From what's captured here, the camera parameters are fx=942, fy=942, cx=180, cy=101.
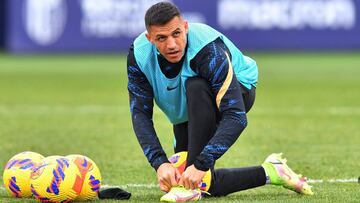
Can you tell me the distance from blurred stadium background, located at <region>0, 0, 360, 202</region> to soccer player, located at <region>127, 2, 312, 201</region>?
209mm

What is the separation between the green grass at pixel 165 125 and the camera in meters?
7.70

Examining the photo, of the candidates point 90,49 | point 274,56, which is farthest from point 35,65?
point 274,56

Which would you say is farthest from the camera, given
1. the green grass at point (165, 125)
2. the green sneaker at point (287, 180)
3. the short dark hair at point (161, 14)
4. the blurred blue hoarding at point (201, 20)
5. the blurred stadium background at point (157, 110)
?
the blurred blue hoarding at point (201, 20)

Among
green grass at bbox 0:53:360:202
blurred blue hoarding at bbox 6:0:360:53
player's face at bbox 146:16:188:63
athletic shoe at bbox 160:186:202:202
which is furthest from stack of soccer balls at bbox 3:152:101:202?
blurred blue hoarding at bbox 6:0:360:53

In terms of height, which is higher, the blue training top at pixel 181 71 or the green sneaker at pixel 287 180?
the blue training top at pixel 181 71

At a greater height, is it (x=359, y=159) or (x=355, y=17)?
(x=359, y=159)

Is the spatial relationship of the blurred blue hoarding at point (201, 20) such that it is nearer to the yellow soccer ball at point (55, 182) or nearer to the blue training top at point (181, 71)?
the blue training top at point (181, 71)

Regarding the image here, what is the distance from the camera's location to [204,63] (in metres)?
6.20

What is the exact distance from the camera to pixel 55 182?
6281 mm

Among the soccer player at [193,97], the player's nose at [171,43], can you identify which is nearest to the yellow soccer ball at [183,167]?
the soccer player at [193,97]

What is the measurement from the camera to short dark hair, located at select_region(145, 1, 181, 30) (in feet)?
19.6

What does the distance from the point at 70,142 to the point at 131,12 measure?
14.7 metres

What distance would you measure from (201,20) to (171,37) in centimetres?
1829

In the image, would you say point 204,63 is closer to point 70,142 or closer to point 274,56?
point 70,142
